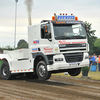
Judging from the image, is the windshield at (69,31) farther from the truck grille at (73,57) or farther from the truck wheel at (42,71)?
the truck wheel at (42,71)

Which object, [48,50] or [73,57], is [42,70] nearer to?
[48,50]

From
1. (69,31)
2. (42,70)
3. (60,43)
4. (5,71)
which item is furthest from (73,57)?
(5,71)

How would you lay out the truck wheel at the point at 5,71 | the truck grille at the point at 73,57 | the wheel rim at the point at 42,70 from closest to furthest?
the truck grille at the point at 73,57 → the wheel rim at the point at 42,70 → the truck wheel at the point at 5,71

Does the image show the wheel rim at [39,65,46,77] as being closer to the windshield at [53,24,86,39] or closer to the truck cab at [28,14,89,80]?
the truck cab at [28,14,89,80]

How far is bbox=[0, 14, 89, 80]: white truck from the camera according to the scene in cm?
1114

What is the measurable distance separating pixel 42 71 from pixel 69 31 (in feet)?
7.53

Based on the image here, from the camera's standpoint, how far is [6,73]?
1447 centimetres

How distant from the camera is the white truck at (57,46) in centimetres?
1114

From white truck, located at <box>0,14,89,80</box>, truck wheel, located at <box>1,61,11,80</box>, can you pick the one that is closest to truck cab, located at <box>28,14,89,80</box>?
white truck, located at <box>0,14,89,80</box>

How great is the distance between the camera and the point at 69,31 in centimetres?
1148

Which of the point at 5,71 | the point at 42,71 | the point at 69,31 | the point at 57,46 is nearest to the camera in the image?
the point at 57,46

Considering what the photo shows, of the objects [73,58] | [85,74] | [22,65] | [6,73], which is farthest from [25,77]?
[73,58]

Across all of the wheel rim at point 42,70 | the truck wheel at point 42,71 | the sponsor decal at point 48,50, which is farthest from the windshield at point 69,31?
the wheel rim at point 42,70

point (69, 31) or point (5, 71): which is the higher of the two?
point (69, 31)
